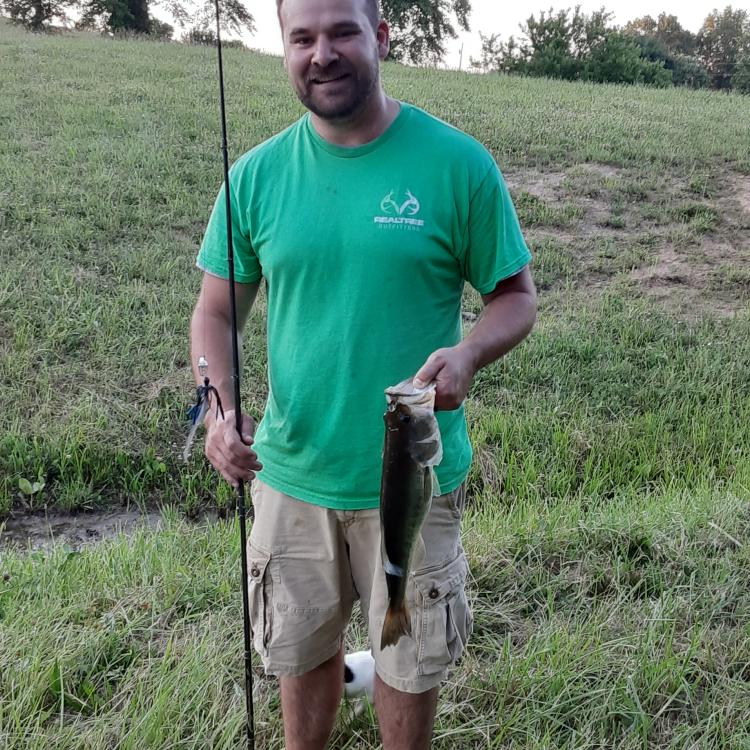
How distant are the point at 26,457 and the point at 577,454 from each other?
137 inches

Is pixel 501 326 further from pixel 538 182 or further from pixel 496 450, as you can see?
pixel 538 182

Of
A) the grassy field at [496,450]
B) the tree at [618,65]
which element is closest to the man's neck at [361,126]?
the grassy field at [496,450]

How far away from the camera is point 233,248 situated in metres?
2.26

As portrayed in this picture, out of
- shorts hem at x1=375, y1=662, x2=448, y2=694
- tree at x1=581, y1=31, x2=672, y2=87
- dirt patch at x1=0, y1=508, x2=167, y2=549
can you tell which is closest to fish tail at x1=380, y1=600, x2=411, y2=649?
shorts hem at x1=375, y1=662, x2=448, y2=694

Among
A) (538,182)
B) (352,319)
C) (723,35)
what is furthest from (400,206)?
(723,35)

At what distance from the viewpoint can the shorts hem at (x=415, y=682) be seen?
2162 mm

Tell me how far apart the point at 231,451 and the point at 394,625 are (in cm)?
61

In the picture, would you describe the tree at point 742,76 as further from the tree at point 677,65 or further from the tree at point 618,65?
the tree at point 618,65

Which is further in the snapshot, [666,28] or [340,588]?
[666,28]

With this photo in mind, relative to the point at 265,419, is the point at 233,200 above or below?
above

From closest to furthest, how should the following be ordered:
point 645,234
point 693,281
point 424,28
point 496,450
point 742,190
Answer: point 496,450 → point 693,281 → point 645,234 → point 742,190 → point 424,28

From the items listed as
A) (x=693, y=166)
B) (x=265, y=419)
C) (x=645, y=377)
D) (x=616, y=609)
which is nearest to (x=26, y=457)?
(x=265, y=419)

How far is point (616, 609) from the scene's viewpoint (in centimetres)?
319

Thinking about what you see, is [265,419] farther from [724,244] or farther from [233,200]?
[724,244]
